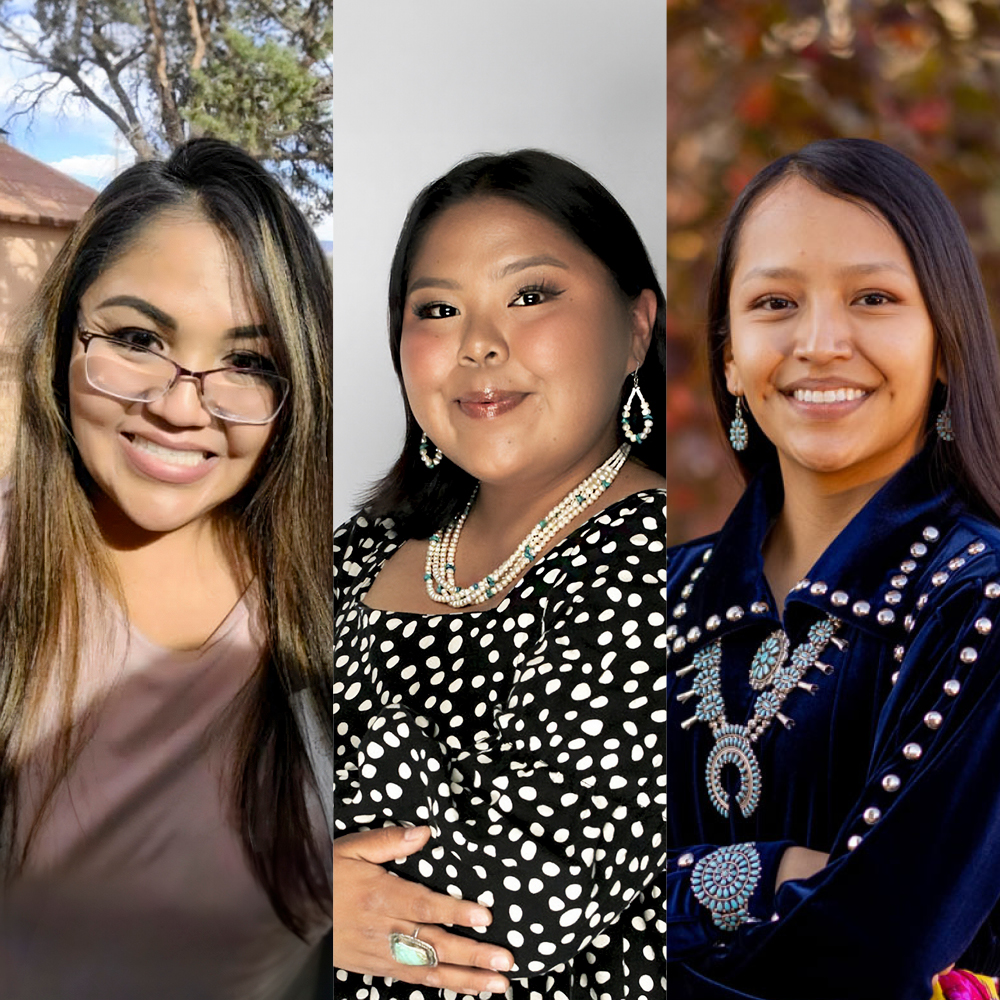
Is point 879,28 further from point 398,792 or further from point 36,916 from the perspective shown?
point 36,916

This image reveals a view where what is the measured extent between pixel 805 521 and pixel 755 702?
33cm

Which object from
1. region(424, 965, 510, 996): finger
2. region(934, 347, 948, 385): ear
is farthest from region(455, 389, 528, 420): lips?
region(424, 965, 510, 996): finger

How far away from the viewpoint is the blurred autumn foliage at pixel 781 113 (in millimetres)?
2016

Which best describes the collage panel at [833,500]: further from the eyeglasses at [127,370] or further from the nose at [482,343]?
the eyeglasses at [127,370]

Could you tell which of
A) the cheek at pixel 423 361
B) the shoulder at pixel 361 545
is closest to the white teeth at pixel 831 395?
the cheek at pixel 423 361

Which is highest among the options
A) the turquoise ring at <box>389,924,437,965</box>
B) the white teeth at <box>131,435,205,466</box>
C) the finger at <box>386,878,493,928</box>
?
the white teeth at <box>131,435,205,466</box>

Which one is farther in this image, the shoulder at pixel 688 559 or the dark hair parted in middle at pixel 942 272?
the shoulder at pixel 688 559

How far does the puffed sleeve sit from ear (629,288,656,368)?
670 millimetres

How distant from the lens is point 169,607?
2145 mm

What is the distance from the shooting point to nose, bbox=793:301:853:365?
1.96 meters

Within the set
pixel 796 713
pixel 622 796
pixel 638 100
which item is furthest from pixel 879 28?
pixel 622 796

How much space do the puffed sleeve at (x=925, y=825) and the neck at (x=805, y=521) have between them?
202 mm

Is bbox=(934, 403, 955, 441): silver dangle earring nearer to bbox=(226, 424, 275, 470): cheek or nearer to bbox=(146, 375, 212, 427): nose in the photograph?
bbox=(226, 424, 275, 470): cheek

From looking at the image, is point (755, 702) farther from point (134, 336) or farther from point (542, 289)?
point (134, 336)
